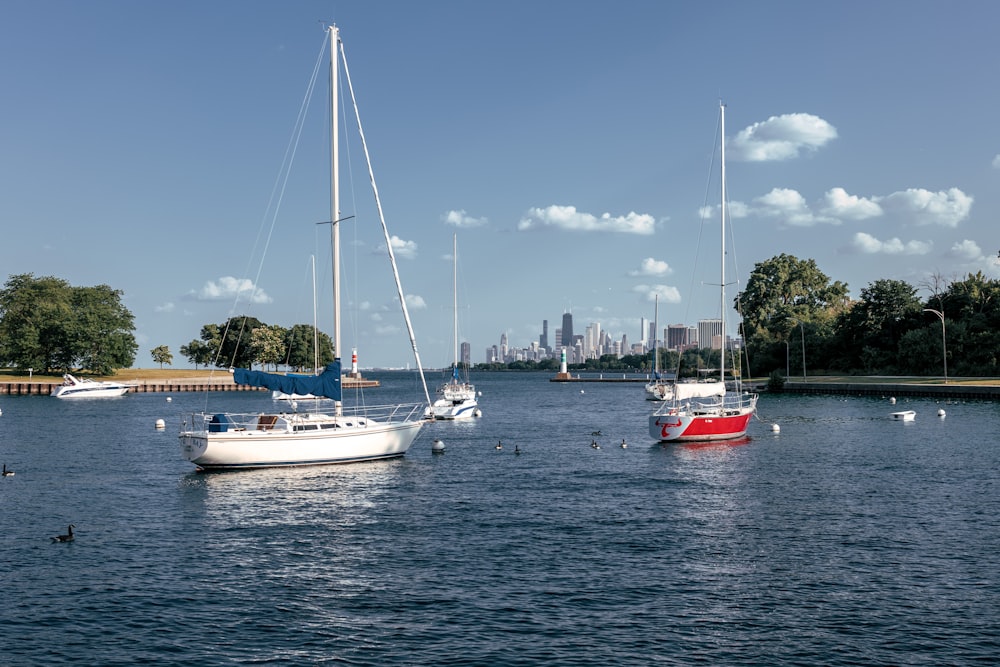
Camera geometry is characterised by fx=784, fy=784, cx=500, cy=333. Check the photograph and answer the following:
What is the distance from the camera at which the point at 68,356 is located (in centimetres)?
16000

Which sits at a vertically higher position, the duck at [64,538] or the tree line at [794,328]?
the tree line at [794,328]

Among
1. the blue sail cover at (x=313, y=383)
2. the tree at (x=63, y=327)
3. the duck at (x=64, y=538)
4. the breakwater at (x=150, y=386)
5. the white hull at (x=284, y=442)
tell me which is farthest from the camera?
the tree at (x=63, y=327)

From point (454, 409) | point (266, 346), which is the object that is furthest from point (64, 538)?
point (266, 346)

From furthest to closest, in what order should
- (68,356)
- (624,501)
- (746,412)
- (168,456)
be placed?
(68,356) → (746,412) → (168,456) → (624,501)

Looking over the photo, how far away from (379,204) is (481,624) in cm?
3951

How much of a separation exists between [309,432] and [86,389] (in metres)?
103

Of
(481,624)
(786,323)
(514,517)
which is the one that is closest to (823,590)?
(481,624)

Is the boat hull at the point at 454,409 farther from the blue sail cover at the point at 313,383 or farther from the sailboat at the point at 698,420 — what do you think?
the blue sail cover at the point at 313,383

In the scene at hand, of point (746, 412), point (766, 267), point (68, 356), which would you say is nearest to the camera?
point (746, 412)

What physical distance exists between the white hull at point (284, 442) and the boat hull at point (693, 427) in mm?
21738

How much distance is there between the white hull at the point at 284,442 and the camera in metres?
42.1

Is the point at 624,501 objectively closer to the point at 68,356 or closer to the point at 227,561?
the point at 227,561

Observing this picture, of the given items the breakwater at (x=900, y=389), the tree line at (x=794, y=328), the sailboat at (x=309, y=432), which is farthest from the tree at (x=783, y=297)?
the sailboat at (x=309, y=432)

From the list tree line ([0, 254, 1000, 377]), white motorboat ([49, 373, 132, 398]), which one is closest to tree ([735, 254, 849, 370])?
tree line ([0, 254, 1000, 377])
